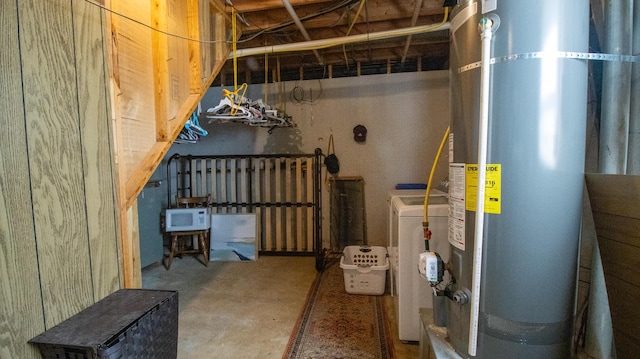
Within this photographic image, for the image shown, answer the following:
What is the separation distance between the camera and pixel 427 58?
3.63m

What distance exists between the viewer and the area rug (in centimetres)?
181

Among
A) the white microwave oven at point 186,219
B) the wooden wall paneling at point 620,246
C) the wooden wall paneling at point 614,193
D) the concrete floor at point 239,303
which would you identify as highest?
the wooden wall paneling at point 614,193

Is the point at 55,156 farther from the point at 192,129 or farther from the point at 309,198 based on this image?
the point at 309,198

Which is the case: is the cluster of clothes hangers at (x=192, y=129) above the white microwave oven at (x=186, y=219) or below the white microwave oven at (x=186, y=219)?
above

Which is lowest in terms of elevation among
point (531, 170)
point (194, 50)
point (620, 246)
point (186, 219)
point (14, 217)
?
point (186, 219)

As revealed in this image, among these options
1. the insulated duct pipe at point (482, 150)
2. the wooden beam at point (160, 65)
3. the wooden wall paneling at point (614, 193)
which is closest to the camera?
the wooden wall paneling at point (614, 193)

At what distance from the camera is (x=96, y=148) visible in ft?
3.88

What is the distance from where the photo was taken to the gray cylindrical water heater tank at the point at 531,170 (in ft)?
2.95

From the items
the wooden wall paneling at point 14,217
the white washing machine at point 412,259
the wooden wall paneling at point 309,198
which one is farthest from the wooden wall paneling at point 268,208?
the wooden wall paneling at point 14,217

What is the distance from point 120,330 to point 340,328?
1479mm

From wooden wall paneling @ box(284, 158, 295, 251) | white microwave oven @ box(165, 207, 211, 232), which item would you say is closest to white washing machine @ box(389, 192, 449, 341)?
wooden wall paneling @ box(284, 158, 295, 251)

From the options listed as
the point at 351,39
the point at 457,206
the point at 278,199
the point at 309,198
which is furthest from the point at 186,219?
the point at 457,206

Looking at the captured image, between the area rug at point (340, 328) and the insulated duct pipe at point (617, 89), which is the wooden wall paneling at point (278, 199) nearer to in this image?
the area rug at point (340, 328)

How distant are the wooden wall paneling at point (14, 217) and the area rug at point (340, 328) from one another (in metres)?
1.28
